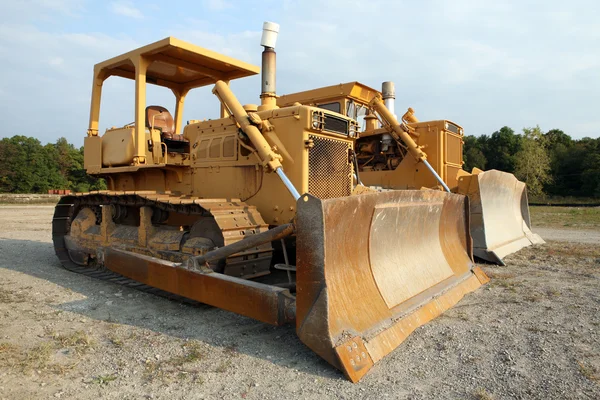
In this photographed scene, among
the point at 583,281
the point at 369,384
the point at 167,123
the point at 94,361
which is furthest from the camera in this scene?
the point at 167,123

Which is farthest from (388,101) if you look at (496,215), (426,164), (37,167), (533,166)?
(37,167)

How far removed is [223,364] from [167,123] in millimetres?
4847

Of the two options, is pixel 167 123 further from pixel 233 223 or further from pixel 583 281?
pixel 583 281

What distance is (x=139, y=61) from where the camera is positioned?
6.16 m

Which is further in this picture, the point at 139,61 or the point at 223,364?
the point at 139,61

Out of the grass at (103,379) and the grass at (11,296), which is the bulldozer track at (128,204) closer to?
the grass at (11,296)

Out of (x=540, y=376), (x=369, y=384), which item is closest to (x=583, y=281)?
(x=540, y=376)

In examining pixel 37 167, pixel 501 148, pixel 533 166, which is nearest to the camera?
pixel 533 166

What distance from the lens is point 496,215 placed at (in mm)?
8086

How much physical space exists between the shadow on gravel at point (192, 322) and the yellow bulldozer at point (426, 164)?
414cm

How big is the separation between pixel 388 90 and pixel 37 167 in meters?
60.1

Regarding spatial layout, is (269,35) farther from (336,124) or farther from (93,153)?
(93,153)

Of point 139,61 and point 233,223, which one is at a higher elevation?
point 139,61

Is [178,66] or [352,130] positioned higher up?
[178,66]
